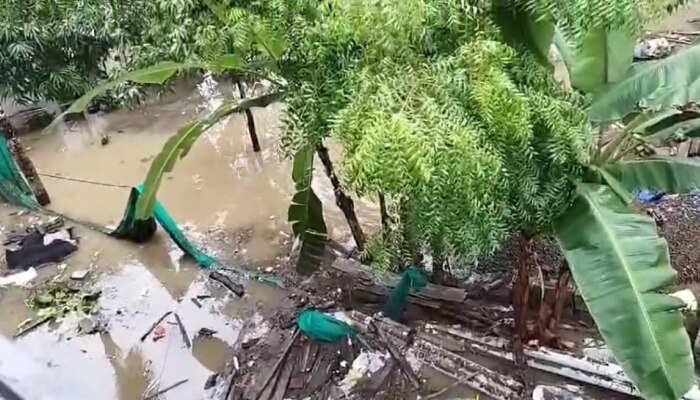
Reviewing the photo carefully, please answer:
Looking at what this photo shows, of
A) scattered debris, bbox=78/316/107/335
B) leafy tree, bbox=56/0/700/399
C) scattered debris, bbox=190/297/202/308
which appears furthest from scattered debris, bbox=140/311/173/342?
leafy tree, bbox=56/0/700/399

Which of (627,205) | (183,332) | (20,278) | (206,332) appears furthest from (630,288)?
(20,278)

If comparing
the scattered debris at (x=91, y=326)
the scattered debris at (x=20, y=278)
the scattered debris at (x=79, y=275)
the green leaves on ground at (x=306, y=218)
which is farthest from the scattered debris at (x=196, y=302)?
the scattered debris at (x=20, y=278)

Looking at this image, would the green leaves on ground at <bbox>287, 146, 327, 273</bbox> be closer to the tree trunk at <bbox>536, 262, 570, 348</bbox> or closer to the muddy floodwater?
the muddy floodwater

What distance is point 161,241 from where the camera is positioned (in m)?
5.23

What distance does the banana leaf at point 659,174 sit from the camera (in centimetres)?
304

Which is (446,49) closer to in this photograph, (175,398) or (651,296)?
(651,296)

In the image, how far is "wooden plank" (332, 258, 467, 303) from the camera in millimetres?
3988

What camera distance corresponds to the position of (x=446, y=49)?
259 centimetres

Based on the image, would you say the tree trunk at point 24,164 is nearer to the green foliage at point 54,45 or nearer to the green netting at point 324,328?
the green foliage at point 54,45

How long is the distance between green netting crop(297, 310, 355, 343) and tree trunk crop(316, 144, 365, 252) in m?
0.61

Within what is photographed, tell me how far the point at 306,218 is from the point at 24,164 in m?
2.66

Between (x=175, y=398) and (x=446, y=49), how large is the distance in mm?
2522

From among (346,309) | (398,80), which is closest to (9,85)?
(346,309)

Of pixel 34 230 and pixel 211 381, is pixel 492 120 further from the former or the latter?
pixel 34 230
